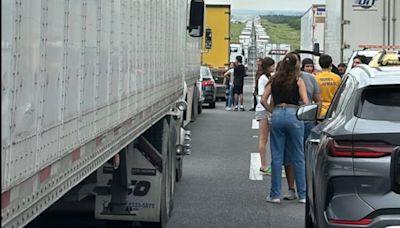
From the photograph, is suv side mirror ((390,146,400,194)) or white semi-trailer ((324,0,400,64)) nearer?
suv side mirror ((390,146,400,194))

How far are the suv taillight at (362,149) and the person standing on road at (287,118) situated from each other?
14.1ft

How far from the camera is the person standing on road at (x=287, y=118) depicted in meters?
9.76

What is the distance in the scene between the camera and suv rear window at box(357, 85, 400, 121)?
5.51 metres

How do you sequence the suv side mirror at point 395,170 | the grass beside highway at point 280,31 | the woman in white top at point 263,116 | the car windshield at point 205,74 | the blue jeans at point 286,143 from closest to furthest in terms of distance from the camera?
the suv side mirror at point 395,170 < the blue jeans at point 286,143 < the woman in white top at point 263,116 < the car windshield at point 205,74 < the grass beside highway at point 280,31

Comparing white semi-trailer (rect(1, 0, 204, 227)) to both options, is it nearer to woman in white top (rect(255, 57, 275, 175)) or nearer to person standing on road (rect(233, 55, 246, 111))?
woman in white top (rect(255, 57, 275, 175))

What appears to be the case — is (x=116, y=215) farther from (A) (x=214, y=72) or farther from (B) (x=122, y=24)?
(A) (x=214, y=72)

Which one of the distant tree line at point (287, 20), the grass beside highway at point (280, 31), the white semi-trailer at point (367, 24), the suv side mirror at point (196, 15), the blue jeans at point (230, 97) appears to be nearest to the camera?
the suv side mirror at point (196, 15)

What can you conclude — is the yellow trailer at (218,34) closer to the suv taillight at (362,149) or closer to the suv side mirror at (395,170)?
the suv taillight at (362,149)

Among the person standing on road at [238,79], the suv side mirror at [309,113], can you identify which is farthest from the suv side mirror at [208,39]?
the suv side mirror at [309,113]

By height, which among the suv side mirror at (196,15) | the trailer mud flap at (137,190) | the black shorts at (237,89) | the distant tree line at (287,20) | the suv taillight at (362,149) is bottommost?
the trailer mud flap at (137,190)

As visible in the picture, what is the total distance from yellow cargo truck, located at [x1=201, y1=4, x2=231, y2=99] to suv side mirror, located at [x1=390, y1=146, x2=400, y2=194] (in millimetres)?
28284

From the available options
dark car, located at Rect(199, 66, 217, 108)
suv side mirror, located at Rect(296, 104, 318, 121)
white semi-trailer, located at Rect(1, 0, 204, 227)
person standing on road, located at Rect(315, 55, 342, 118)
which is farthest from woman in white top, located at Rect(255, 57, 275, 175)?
dark car, located at Rect(199, 66, 217, 108)

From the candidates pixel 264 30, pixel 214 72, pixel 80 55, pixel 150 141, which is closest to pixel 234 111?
pixel 214 72

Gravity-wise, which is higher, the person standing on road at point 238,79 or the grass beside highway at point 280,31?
the grass beside highway at point 280,31
